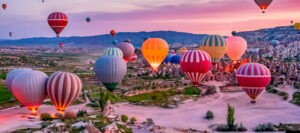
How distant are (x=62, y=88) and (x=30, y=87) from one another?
2.96 meters

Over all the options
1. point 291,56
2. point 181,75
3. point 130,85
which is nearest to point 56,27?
point 130,85

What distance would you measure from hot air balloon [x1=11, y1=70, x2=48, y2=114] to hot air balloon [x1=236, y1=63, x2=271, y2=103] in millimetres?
22612

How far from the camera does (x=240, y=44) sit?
198ft

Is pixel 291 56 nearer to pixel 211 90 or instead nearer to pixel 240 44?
pixel 240 44

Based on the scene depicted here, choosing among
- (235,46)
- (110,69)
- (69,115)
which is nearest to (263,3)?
(235,46)

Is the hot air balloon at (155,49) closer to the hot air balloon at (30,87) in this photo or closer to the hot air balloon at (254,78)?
the hot air balloon at (254,78)

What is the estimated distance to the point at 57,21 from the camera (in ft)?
190

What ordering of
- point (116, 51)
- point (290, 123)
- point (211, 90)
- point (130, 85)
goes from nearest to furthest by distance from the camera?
point (290, 123), point (211, 90), point (130, 85), point (116, 51)

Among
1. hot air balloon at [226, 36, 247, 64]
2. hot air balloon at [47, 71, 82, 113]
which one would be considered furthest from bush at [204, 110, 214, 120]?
hot air balloon at [226, 36, 247, 64]

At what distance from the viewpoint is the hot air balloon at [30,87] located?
2747 centimetres

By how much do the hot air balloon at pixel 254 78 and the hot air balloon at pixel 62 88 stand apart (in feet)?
64.8

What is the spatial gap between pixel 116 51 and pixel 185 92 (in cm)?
2679

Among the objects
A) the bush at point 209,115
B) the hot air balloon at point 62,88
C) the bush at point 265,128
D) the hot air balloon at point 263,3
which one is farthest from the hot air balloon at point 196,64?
the hot air balloon at point 62,88

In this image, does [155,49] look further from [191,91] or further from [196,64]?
[196,64]
